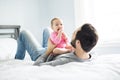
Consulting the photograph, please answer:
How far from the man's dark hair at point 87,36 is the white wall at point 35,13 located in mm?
1856

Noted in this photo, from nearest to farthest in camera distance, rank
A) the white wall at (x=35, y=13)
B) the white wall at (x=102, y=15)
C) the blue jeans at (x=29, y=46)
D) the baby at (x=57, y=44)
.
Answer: the baby at (x=57, y=44) < the blue jeans at (x=29, y=46) < the white wall at (x=102, y=15) < the white wall at (x=35, y=13)

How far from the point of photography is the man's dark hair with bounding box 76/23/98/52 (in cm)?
147

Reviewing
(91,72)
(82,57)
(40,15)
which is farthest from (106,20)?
(91,72)

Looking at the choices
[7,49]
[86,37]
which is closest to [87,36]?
[86,37]

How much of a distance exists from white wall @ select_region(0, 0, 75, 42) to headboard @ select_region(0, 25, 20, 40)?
0.09 metres

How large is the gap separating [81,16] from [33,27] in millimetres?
782

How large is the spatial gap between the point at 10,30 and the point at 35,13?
0.54 meters

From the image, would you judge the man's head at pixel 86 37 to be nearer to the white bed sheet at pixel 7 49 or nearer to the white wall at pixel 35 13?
the white bed sheet at pixel 7 49

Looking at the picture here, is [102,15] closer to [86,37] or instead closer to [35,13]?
[35,13]

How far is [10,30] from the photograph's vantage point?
124 inches

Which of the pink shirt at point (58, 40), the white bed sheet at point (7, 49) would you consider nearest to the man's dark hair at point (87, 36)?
the pink shirt at point (58, 40)

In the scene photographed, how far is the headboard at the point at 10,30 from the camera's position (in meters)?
3.02

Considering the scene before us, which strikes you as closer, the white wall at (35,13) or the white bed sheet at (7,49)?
the white bed sheet at (7,49)

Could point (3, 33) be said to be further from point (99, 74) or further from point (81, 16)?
point (99, 74)
